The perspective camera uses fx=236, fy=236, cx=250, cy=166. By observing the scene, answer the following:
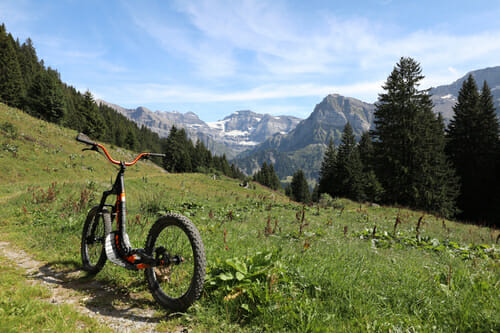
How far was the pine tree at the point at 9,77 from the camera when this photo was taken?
2174 inches

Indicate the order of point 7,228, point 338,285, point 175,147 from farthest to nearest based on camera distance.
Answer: point 175,147
point 7,228
point 338,285

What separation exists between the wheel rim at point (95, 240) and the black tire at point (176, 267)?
5.91 feet

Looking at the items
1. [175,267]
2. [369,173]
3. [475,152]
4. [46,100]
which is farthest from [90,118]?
[475,152]

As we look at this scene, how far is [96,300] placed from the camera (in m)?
3.91

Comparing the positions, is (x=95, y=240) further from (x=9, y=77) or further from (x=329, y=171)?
(x=9, y=77)

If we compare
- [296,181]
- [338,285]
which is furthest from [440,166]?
[296,181]

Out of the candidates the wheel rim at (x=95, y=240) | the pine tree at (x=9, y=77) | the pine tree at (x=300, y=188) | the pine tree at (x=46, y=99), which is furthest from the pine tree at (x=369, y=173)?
the pine tree at (x=9, y=77)

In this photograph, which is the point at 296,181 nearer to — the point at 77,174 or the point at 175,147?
the point at 175,147

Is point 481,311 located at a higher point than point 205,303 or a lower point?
higher

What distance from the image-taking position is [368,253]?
17.2 feet

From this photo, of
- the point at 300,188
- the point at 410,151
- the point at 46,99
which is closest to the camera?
the point at 410,151

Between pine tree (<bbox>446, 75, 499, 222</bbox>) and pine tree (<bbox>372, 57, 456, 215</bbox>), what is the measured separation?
8.37m

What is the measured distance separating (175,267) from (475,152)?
163 feet

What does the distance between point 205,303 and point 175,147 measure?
3157 inches
